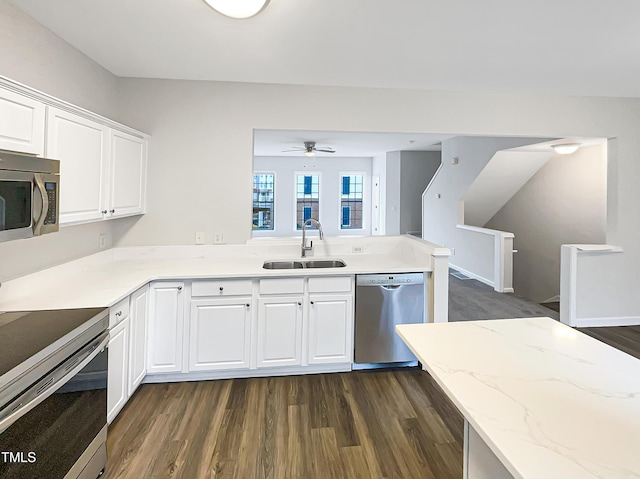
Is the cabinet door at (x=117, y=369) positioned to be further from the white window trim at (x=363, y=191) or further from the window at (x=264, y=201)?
the white window trim at (x=363, y=191)

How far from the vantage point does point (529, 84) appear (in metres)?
3.37

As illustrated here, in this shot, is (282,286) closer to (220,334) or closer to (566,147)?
(220,334)

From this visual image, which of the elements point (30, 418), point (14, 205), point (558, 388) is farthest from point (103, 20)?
point (558, 388)

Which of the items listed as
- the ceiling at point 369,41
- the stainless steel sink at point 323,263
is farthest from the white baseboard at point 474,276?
the stainless steel sink at point 323,263

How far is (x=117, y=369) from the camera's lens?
2252 millimetres

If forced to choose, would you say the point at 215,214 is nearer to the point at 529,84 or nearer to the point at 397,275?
the point at 397,275

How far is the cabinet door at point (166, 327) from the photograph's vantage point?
2.76m

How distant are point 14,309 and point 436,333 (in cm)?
209

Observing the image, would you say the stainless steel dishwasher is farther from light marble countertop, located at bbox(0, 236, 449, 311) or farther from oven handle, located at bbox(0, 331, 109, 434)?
oven handle, located at bbox(0, 331, 109, 434)

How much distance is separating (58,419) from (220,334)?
142 cm

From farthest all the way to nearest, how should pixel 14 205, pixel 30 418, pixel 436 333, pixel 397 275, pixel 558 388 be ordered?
pixel 397 275 → pixel 14 205 → pixel 436 333 → pixel 30 418 → pixel 558 388

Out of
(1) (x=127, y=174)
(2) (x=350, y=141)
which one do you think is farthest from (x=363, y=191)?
(1) (x=127, y=174)

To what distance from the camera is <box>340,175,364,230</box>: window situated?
1101cm

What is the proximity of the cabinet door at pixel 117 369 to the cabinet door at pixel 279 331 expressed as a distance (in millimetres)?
943
